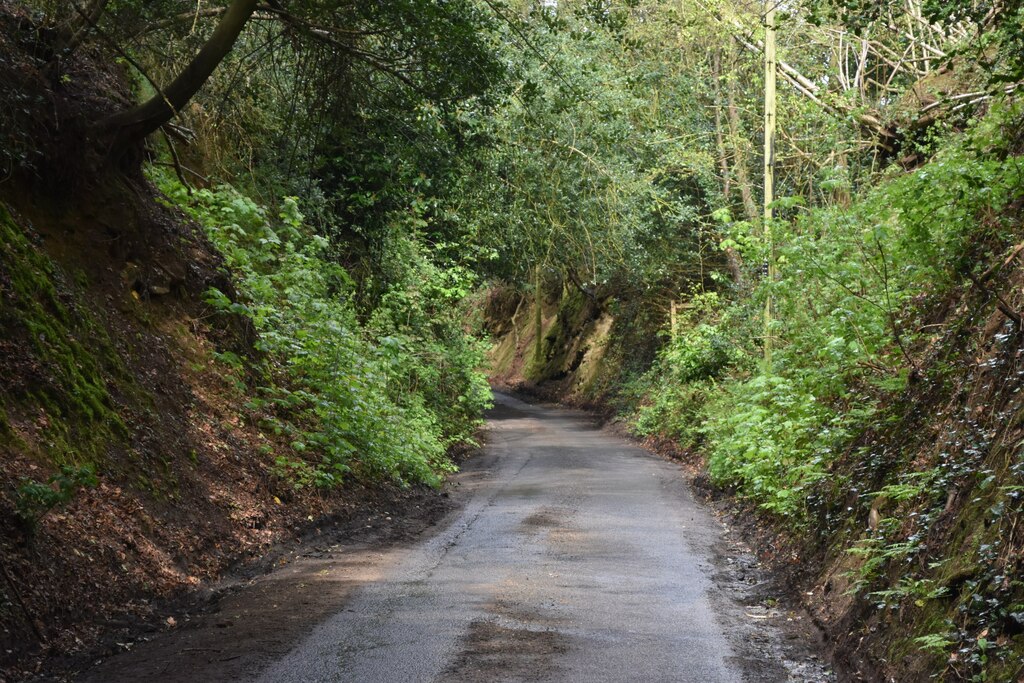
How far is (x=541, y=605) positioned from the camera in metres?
8.18

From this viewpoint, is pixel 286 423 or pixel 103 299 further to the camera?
pixel 286 423

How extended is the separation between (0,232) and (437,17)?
16.9ft

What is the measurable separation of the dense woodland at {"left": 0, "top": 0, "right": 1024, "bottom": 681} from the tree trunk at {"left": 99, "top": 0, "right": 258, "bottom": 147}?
39 mm

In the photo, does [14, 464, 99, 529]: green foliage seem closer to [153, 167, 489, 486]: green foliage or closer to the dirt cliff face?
the dirt cliff face

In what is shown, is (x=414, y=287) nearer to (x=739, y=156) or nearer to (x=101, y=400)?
(x=739, y=156)

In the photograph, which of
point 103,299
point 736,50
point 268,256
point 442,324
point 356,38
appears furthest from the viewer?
point 736,50

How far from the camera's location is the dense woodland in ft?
23.4

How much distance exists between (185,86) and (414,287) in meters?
11.7

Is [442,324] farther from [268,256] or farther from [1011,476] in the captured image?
[1011,476]

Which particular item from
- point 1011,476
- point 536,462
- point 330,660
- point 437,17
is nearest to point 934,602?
point 1011,476

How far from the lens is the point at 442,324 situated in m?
25.2

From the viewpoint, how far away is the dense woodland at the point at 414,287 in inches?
281

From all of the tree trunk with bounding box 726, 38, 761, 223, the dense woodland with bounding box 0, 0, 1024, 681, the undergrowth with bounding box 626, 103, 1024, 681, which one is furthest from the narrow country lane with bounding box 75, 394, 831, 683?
the tree trunk with bounding box 726, 38, 761, 223

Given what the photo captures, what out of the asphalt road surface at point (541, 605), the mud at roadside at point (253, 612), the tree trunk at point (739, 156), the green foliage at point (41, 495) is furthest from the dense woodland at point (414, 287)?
the tree trunk at point (739, 156)
